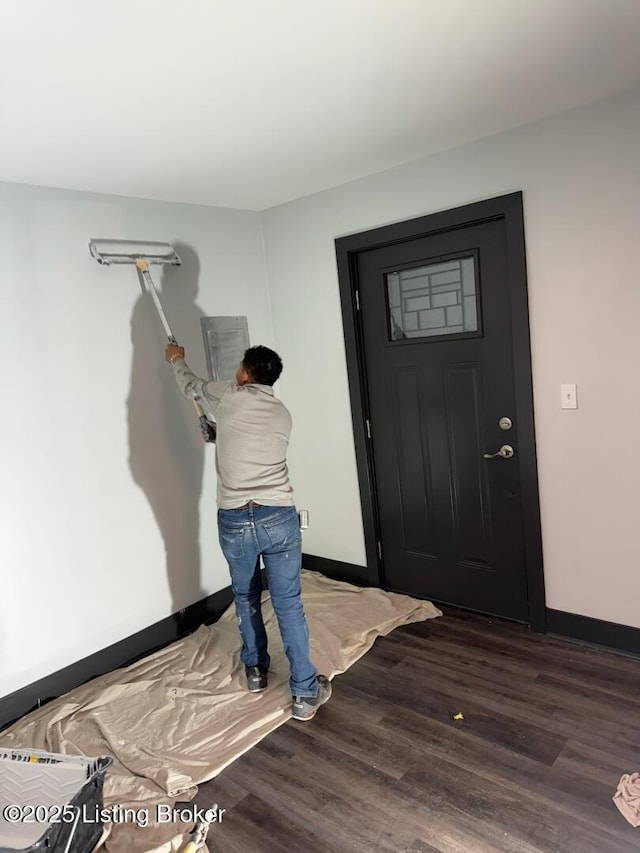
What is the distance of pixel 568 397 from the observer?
2.63 meters

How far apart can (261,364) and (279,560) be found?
0.80 m

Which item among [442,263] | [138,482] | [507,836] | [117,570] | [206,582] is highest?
[442,263]

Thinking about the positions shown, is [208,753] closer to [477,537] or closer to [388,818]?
[388,818]

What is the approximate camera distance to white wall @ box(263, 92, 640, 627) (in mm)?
2408

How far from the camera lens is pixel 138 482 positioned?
3.03 metres

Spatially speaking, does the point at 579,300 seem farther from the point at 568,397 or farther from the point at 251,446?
the point at 251,446

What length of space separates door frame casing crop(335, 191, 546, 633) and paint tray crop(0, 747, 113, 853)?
1958mm

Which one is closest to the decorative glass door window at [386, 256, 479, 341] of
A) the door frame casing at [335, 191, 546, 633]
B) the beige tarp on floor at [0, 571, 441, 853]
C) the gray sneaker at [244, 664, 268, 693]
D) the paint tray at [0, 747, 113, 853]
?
the door frame casing at [335, 191, 546, 633]

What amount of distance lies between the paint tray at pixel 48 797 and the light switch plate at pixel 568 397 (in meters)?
2.22

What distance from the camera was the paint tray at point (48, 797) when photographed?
1788mm

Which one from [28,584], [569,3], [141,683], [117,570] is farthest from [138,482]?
[569,3]

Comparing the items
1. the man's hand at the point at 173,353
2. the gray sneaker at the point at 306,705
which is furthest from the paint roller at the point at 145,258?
the gray sneaker at the point at 306,705

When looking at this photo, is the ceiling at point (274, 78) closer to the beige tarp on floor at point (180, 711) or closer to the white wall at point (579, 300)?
the white wall at point (579, 300)

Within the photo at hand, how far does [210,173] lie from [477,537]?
2.19 m
